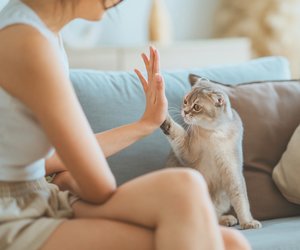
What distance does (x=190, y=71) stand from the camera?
86.1 inches

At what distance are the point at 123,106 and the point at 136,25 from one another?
2394 mm

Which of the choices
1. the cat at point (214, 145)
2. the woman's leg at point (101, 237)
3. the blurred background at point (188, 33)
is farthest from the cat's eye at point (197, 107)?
the blurred background at point (188, 33)

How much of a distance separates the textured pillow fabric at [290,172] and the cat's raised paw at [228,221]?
0.19m

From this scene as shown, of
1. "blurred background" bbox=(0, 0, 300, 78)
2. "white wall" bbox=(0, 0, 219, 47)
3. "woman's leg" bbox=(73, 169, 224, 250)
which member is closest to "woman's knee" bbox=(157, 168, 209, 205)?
"woman's leg" bbox=(73, 169, 224, 250)

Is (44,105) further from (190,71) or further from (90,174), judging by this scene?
(190,71)

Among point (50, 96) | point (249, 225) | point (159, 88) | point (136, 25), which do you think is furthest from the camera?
point (136, 25)

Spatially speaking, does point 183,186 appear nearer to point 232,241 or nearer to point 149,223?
point 149,223

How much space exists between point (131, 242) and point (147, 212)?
64 millimetres

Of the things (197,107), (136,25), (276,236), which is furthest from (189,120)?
(136,25)

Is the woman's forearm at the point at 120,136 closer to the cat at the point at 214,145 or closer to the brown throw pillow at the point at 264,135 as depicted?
the cat at the point at 214,145

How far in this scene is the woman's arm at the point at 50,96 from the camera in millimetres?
1171

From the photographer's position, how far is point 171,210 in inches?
46.2

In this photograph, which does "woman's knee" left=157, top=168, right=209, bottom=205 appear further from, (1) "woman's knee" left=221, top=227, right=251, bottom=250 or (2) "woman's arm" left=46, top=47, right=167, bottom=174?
(2) "woman's arm" left=46, top=47, right=167, bottom=174

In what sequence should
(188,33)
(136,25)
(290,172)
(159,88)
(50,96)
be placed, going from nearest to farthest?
1. (50,96)
2. (159,88)
3. (290,172)
4. (136,25)
5. (188,33)
